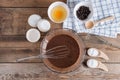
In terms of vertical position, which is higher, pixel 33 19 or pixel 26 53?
pixel 33 19

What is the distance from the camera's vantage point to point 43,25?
3.69 ft

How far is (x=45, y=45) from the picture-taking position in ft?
3.63

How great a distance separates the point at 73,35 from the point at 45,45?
0.10 meters

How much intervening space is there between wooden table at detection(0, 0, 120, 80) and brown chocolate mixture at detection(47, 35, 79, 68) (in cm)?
5

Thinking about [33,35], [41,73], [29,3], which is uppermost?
[29,3]

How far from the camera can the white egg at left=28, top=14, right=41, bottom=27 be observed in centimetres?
114

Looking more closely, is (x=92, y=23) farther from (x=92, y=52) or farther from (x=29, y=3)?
(x=29, y=3)

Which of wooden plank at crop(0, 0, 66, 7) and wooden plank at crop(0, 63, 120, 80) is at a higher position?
wooden plank at crop(0, 0, 66, 7)

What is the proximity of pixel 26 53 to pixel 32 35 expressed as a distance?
0.07m

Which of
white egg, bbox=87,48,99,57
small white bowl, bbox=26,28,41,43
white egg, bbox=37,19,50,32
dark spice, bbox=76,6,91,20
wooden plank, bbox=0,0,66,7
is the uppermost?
wooden plank, bbox=0,0,66,7

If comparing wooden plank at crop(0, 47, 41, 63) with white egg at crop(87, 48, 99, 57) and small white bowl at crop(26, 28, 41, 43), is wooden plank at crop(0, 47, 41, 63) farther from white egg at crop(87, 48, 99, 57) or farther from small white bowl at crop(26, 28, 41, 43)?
white egg at crop(87, 48, 99, 57)

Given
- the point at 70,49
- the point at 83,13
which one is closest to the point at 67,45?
the point at 70,49

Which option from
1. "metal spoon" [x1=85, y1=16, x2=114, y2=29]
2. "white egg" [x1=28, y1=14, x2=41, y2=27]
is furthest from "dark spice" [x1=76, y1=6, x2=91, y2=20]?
"white egg" [x1=28, y1=14, x2=41, y2=27]

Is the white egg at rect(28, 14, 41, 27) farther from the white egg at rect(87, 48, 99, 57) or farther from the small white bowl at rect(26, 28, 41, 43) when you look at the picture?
the white egg at rect(87, 48, 99, 57)
